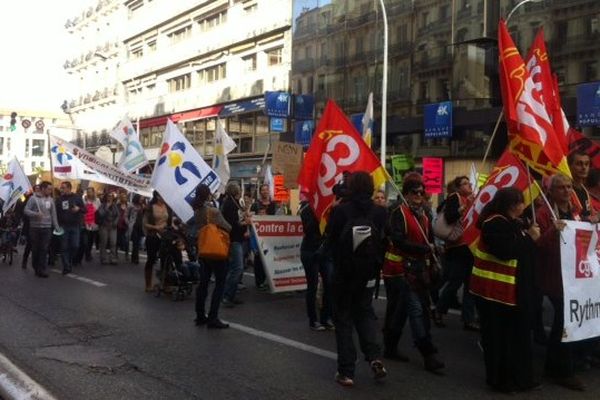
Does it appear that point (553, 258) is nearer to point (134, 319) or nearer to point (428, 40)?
point (134, 319)

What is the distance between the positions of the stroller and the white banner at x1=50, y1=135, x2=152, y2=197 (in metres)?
2.08

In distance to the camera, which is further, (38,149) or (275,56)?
(38,149)

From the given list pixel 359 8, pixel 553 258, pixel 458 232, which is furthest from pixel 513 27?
pixel 553 258

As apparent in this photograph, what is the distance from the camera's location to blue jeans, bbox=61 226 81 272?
13.1 meters

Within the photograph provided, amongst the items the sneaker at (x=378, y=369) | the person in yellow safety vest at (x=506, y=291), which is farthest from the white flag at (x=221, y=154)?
the person in yellow safety vest at (x=506, y=291)

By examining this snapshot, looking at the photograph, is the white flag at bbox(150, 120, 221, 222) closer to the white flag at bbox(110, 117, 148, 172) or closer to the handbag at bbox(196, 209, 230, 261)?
the handbag at bbox(196, 209, 230, 261)

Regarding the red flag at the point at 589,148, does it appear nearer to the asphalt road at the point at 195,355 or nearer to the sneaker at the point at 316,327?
the asphalt road at the point at 195,355

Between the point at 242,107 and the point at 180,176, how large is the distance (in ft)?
93.6

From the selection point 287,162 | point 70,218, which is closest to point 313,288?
point 287,162

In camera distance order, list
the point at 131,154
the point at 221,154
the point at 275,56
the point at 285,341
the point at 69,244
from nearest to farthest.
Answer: the point at 285,341, the point at 69,244, the point at 221,154, the point at 131,154, the point at 275,56

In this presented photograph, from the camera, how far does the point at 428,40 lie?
28344mm

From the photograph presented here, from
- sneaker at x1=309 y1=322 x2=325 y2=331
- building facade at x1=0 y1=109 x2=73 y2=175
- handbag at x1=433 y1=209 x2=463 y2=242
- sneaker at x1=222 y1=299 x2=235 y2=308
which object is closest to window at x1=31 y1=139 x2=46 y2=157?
building facade at x1=0 y1=109 x2=73 y2=175

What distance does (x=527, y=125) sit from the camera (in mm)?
6023

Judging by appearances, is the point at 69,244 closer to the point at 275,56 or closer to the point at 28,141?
the point at 275,56
